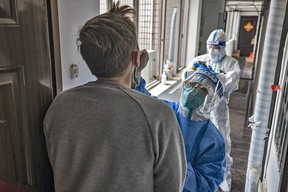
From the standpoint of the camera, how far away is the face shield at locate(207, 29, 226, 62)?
2.49 metres

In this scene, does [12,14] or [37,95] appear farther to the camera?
[37,95]

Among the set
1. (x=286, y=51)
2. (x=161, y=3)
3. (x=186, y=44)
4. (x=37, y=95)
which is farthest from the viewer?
(x=186, y=44)

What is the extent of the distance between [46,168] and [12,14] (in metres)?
0.51

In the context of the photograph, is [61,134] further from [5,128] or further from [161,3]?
[161,3]

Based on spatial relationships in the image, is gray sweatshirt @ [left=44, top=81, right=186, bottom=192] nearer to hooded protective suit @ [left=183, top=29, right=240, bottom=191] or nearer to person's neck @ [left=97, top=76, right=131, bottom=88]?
person's neck @ [left=97, top=76, right=131, bottom=88]

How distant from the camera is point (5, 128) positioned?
682 millimetres

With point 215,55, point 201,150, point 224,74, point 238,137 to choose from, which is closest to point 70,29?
point 201,150

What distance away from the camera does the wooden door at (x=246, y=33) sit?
1432cm

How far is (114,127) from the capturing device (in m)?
0.65

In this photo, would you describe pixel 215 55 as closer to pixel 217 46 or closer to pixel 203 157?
pixel 217 46

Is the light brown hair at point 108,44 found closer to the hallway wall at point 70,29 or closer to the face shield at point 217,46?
the hallway wall at point 70,29

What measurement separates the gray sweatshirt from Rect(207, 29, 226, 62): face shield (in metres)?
2.00

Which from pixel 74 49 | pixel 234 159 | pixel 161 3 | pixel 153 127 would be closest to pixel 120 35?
pixel 153 127

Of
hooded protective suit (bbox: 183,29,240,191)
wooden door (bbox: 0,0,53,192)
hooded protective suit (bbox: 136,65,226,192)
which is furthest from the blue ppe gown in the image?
hooded protective suit (bbox: 183,29,240,191)
